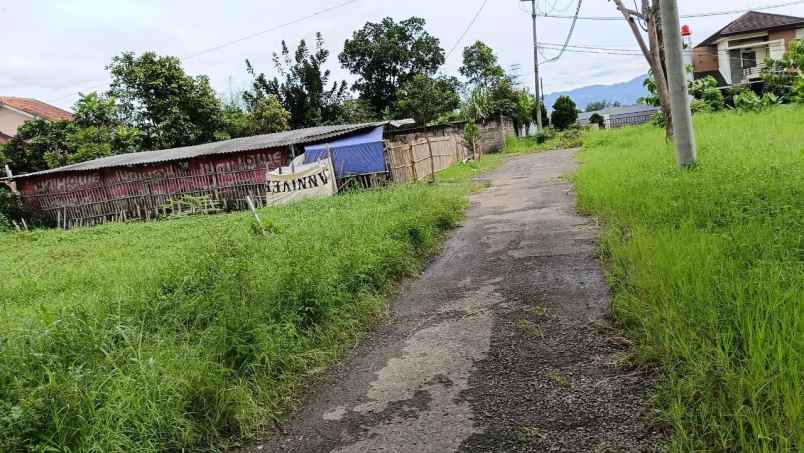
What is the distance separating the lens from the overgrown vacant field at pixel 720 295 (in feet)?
8.41

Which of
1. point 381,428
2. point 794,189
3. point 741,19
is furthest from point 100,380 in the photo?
point 741,19

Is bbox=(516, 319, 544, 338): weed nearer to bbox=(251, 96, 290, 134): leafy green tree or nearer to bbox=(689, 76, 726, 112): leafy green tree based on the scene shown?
bbox=(689, 76, 726, 112): leafy green tree

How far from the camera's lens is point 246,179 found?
18578mm

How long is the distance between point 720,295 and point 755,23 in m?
41.0

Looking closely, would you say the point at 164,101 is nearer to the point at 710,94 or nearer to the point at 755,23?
the point at 710,94

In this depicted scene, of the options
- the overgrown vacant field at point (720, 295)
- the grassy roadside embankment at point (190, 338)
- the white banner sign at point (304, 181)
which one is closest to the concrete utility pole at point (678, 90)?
the overgrown vacant field at point (720, 295)

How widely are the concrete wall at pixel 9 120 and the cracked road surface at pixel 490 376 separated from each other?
34.9 meters

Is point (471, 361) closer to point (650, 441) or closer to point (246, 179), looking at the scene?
point (650, 441)

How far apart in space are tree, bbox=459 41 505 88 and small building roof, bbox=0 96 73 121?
28.1m

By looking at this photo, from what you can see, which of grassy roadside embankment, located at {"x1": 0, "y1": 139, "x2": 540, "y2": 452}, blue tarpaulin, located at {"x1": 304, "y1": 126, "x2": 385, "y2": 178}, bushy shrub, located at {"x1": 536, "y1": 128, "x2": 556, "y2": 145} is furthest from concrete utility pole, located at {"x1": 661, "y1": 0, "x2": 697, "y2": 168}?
bushy shrub, located at {"x1": 536, "y1": 128, "x2": 556, "y2": 145}

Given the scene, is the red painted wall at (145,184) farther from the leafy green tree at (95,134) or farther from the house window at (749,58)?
the house window at (749,58)

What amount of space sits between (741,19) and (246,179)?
35.8 metres

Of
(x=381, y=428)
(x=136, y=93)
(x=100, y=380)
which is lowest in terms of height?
(x=381, y=428)

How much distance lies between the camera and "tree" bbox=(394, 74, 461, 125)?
123ft
